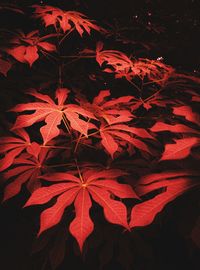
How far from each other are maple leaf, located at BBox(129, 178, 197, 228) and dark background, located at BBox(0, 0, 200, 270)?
0.17m

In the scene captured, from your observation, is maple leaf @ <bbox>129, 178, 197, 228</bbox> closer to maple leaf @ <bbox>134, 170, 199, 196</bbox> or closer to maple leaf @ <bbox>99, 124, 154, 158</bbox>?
maple leaf @ <bbox>134, 170, 199, 196</bbox>

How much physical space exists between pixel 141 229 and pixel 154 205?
0.55 meters

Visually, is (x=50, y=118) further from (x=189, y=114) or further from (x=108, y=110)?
(x=189, y=114)

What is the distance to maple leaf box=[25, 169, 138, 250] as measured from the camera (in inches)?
37.1

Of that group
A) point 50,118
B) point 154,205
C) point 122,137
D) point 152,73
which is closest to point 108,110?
point 122,137

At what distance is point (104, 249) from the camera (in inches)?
64.3

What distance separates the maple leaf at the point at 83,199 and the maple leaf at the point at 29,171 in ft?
0.45

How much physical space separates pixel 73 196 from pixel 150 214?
0.32m

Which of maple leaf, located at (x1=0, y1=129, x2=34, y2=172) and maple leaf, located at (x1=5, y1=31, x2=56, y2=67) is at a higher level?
maple leaf, located at (x1=5, y1=31, x2=56, y2=67)

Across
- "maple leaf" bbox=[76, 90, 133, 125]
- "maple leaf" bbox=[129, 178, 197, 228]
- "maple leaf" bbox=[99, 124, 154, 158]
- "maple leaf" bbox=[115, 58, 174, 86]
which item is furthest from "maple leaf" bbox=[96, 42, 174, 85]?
"maple leaf" bbox=[129, 178, 197, 228]

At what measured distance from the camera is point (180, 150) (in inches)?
40.5

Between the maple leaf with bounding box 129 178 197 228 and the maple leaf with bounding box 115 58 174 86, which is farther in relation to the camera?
the maple leaf with bounding box 115 58 174 86

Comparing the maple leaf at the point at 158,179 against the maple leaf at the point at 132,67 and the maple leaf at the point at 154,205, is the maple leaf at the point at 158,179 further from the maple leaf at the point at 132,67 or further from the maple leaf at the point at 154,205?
the maple leaf at the point at 132,67

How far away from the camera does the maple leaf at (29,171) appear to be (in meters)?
1.25
